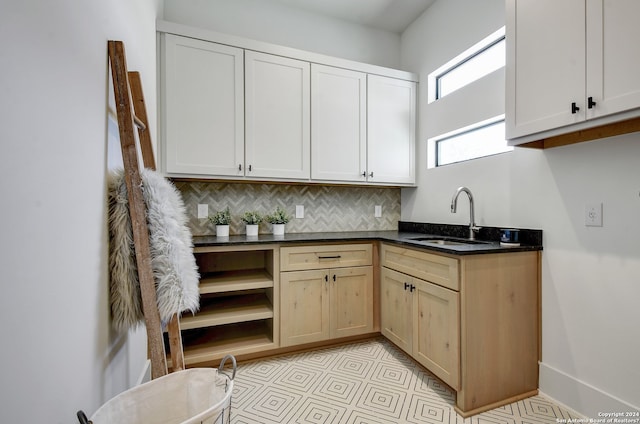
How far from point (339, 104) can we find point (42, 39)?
2.18 metres

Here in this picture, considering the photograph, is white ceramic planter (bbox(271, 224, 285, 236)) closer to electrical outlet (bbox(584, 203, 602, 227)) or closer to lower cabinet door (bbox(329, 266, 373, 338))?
lower cabinet door (bbox(329, 266, 373, 338))

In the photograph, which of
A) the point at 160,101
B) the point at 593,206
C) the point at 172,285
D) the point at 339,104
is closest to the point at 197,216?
the point at 160,101

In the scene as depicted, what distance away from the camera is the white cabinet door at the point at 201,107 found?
6.92 ft

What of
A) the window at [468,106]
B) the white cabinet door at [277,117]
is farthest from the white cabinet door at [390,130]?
the white cabinet door at [277,117]

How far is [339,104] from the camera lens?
2621 millimetres

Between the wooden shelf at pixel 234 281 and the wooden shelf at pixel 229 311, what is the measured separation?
0.19m

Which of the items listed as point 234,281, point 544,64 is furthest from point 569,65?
point 234,281

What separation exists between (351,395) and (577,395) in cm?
127

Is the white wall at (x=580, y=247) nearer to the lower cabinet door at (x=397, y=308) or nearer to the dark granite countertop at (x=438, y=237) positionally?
the dark granite countertop at (x=438, y=237)

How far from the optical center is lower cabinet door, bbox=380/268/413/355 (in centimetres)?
204

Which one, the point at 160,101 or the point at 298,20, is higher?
the point at 298,20

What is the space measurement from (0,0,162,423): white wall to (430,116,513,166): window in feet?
7.78

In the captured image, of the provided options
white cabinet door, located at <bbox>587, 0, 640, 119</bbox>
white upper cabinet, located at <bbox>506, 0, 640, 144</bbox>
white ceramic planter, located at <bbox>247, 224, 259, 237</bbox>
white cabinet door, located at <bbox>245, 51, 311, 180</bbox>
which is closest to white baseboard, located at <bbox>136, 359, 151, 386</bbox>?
white ceramic planter, located at <bbox>247, 224, 259, 237</bbox>

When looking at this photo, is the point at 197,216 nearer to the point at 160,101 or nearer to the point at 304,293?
the point at 160,101
